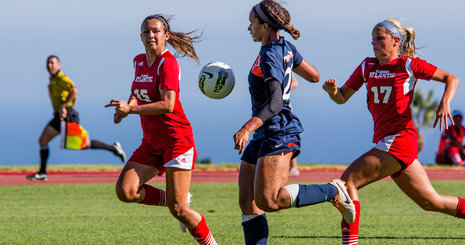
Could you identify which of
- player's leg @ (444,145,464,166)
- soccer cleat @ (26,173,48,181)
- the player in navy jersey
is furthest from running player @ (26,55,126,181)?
player's leg @ (444,145,464,166)

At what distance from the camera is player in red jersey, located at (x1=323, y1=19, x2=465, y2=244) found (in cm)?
685

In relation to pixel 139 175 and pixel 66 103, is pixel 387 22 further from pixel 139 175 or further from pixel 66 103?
pixel 66 103

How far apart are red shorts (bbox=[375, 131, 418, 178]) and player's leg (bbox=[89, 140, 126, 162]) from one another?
41.6ft

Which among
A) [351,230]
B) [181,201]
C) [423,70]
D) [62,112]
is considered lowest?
[351,230]

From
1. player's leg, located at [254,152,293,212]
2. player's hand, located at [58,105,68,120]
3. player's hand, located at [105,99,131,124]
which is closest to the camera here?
player's leg, located at [254,152,293,212]

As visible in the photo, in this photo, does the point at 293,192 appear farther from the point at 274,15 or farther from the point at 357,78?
the point at 357,78

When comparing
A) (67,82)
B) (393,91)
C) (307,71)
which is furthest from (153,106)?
(67,82)

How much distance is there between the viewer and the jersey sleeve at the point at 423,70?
712cm

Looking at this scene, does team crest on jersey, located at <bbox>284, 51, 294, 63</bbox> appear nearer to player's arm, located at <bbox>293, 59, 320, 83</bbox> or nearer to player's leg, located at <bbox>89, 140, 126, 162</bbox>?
player's arm, located at <bbox>293, 59, 320, 83</bbox>

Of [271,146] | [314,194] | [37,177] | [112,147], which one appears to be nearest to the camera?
[271,146]

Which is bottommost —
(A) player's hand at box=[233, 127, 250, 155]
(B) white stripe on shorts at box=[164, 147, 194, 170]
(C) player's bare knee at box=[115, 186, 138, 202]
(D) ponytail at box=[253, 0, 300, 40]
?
(C) player's bare knee at box=[115, 186, 138, 202]

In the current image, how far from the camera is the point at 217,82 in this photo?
23.0ft

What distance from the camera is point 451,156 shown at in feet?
78.9

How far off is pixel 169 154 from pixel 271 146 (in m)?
1.14
